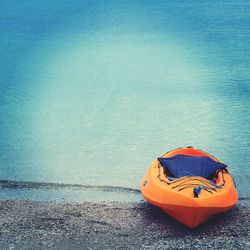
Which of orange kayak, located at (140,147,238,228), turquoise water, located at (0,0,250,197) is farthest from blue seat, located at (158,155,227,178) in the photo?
turquoise water, located at (0,0,250,197)

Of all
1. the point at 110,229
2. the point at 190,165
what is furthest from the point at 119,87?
the point at 110,229

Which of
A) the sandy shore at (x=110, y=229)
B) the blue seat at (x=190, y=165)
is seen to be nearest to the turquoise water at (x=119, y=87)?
the blue seat at (x=190, y=165)

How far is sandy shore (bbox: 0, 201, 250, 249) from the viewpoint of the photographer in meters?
4.25

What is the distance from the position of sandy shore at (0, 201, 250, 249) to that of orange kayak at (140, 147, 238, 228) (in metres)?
0.16

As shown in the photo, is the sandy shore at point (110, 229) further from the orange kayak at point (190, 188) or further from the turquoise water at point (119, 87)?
the turquoise water at point (119, 87)

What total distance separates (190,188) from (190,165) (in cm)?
59

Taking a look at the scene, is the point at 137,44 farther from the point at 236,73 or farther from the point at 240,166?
the point at 240,166

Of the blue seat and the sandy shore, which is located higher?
the blue seat

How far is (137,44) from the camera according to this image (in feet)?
41.7

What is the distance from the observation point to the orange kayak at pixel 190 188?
4324 mm

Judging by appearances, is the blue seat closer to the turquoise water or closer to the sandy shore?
the sandy shore

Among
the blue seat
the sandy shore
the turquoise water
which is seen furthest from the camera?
the turquoise water

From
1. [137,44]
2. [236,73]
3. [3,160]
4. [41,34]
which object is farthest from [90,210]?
[41,34]

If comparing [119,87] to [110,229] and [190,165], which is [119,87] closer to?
[190,165]
